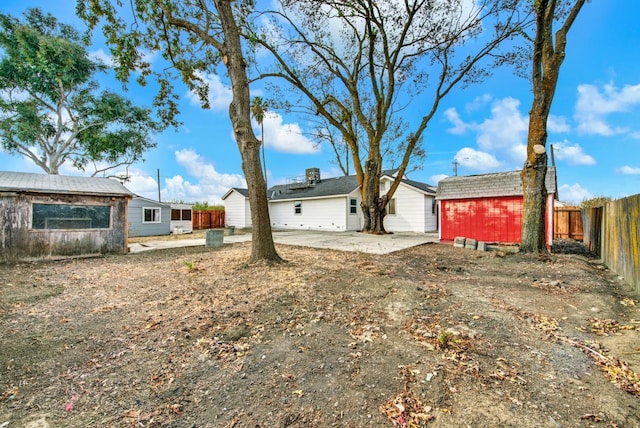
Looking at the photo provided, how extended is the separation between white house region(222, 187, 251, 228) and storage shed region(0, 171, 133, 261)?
12.6 meters

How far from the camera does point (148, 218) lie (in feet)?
57.0

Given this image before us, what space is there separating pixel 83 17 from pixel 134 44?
1247 mm

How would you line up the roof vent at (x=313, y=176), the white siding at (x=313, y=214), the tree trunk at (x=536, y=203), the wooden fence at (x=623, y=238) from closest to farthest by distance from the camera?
1. the wooden fence at (x=623, y=238)
2. the tree trunk at (x=536, y=203)
3. the white siding at (x=313, y=214)
4. the roof vent at (x=313, y=176)

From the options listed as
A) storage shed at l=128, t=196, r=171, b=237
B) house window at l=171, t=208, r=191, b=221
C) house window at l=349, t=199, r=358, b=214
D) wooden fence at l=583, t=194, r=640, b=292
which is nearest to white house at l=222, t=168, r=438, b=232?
house window at l=349, t=199, r=358, b=214

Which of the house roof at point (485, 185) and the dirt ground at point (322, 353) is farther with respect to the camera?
the house roof at point (485, 185)

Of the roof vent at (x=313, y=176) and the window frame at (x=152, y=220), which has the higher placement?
the roof vent at (x=313, y=176)

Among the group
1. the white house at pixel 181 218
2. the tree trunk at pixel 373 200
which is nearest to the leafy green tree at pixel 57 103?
the white house at pixel 181 218

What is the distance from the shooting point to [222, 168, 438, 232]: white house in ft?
55.1

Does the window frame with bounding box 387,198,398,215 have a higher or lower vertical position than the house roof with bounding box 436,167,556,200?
lower

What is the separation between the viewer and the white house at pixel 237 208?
2303cm

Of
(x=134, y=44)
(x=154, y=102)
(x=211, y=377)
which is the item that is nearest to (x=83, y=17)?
(x=134, y=44)

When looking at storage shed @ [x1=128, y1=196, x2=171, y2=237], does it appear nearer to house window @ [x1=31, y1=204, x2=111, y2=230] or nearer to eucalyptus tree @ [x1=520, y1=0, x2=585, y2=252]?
house window @ [x1=31, y1=204, x2=111, y2=230]

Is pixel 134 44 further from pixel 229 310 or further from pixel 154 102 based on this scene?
pixel 229 310

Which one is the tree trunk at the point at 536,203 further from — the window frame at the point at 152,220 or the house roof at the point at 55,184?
the window frame at the point at 152,220
